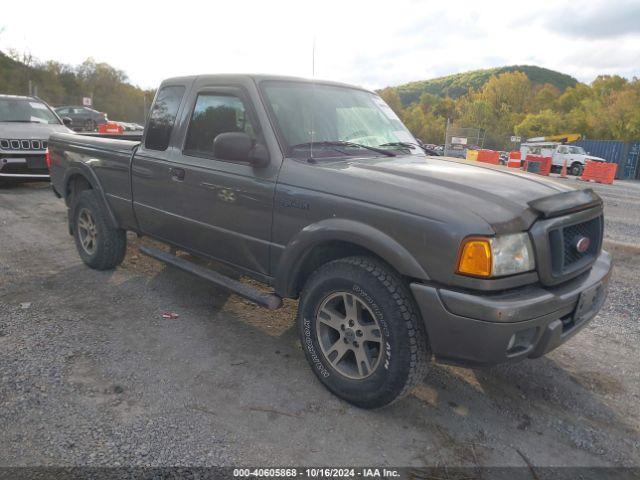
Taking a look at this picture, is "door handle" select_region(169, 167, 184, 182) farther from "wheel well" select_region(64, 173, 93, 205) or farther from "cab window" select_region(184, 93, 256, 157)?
"wheel well" select_region(64, 173, 93, 205)

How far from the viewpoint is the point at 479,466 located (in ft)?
→ 7.87

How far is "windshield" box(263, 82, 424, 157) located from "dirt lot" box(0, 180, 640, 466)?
1.50 m

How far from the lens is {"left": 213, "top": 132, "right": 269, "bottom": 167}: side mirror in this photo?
2990 mm

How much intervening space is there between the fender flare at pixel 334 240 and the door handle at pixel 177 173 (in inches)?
47.9

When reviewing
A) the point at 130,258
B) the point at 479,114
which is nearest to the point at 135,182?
the point at 130,258

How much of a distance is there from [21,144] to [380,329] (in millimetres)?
8627

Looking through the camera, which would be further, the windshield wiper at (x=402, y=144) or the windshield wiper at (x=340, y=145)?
the windshield wiper at (x=402, y=144)

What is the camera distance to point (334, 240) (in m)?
2.82

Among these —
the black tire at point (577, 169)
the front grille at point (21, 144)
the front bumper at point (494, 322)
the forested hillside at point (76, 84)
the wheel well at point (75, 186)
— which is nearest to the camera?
the front bumper at point (494, 322)

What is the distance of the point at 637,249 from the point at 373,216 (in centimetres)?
573

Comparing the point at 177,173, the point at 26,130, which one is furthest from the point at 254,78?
the point at 26,130

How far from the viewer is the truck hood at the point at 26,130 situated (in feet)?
28.6

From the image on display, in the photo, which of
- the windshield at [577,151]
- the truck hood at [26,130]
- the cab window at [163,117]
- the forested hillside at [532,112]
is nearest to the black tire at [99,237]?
the cab window at [163,117]

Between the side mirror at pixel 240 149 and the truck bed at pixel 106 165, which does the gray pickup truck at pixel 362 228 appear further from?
the truck bed at pixel 106 165
